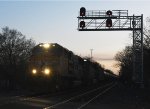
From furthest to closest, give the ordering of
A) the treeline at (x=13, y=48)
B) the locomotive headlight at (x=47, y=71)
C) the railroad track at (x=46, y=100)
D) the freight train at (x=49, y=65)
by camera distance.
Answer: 1. the treeline at (x=13, y=48)
2. the locomotive headlight at (x=47, y=71)
3. the freight train at (x=49, y=65)
4. the railroad track at (x=46, y=100)

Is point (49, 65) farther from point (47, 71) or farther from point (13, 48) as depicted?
point (13, 48)

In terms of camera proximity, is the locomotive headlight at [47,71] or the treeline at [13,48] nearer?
the locomotive headlight at [47,71]

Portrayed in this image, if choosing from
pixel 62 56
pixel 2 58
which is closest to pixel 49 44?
pixel 62 56

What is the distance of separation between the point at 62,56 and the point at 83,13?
471 cm

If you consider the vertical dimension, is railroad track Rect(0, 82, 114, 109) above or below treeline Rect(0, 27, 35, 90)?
below

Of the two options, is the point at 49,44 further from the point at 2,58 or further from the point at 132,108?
the point at 2,58

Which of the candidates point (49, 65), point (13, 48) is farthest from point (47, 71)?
point (13, 48)

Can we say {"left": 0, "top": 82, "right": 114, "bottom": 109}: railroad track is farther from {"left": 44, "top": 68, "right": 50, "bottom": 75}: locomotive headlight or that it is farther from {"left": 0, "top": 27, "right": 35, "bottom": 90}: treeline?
{"left": 0, "top": 27, "right": 35, "bottom": 90}: treeline

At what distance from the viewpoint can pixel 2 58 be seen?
77312 millimetres

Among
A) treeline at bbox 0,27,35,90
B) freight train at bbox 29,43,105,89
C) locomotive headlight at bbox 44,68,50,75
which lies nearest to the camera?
freight train at bbox 29,43,105,89

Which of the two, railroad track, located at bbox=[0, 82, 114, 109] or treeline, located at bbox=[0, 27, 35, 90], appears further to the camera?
treeline, located at bbox=[0, 27, 35, 90]

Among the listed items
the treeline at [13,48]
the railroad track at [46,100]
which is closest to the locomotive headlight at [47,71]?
the railroad track at [46,100]

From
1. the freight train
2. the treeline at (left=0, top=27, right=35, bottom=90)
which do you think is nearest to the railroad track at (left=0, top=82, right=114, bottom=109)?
the freight train

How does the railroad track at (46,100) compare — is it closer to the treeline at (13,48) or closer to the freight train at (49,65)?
the freight train at (49,65)
